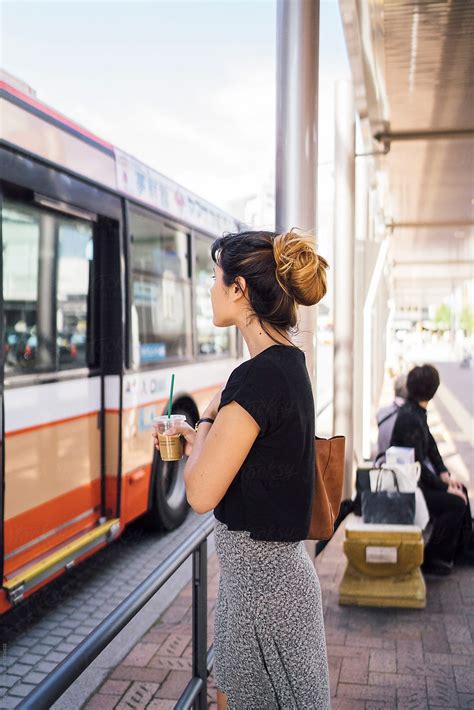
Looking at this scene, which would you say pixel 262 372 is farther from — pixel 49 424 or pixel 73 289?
pixel 73 289

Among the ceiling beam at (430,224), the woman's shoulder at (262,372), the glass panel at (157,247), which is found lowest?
the woman's shoulder at (262,372)

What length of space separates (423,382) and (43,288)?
234 centimetres

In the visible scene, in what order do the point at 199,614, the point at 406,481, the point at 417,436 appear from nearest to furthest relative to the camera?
the point at 199,614, the point at 406,481, the point at 417,436

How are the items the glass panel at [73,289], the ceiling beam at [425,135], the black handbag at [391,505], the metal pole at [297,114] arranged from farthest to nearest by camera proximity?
the ceiling beam at [425,135] → the glass panel at [73,289] → the black handbag at [391,505] → the metal pole at [297,114]

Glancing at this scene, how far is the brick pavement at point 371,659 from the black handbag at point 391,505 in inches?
18.7

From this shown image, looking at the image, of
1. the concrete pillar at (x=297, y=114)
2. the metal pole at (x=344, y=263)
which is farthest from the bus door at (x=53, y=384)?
the metal pole at (x=344, y=263)

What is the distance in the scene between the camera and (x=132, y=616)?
1.83m

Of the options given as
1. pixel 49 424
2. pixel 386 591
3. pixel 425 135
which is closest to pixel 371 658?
pixel 386 591

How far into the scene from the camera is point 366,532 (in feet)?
14.4

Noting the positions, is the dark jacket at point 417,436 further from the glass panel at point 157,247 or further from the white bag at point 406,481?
the glass panel at point 157,247

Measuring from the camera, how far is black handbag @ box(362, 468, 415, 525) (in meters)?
4.51

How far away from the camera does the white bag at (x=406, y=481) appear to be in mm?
4520

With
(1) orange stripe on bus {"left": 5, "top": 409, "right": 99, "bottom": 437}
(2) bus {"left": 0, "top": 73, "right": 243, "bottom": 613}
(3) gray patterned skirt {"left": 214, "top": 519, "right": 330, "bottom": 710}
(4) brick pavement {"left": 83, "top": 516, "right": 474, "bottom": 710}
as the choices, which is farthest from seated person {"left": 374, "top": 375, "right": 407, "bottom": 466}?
(3) gray patterned skirt {"left": 214, "top": 519, "right": 330, "bottom": 710}

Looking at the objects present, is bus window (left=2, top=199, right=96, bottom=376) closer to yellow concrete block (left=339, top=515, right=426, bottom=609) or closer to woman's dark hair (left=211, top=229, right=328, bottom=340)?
yellow concrete block (left=339, top=515, right=426, bottom=609)
